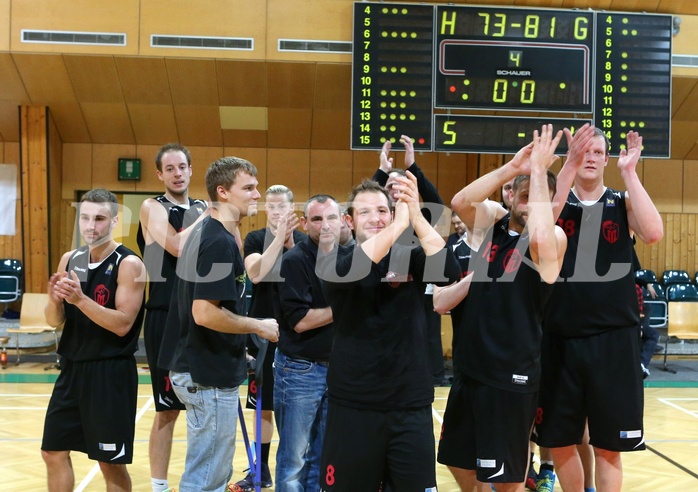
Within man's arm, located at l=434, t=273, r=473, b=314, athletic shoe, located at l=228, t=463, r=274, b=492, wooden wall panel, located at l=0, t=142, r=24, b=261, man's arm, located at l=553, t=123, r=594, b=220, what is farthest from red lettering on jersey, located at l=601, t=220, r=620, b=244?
wooden wall panel, located at l=0, t=142, r=24, b=261

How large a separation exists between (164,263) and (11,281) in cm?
832

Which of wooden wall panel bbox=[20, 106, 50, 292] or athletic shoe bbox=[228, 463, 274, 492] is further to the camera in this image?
wooden wall panel bbox=[20, 106, 50, 292]

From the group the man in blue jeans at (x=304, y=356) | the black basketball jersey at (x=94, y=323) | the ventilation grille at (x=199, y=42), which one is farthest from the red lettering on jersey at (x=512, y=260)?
the ventilation grille at (x=199, y=42)

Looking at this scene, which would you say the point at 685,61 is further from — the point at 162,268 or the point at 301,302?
the point at 162,268

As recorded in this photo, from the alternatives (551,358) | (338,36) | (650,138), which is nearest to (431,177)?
(338,36)

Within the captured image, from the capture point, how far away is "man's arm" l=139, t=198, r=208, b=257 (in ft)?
15.6

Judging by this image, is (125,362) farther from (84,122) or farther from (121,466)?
(84,122)

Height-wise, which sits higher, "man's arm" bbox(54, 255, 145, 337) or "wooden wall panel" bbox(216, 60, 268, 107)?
"wooden wall panel" bbox(216, 60, 268, 107)

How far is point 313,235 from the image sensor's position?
14.8ft

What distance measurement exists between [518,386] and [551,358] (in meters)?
0.64

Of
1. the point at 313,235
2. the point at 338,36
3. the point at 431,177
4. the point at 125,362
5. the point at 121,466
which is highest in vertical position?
the point at 338,36

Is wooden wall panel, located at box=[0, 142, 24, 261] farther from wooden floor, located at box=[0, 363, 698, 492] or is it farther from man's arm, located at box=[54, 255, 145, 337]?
man's arm, located at box=[54, 255, 145, 337]

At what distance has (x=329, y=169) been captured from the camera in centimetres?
1355

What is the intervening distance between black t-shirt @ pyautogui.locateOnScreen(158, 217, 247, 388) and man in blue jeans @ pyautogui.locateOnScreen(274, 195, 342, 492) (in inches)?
20.8
